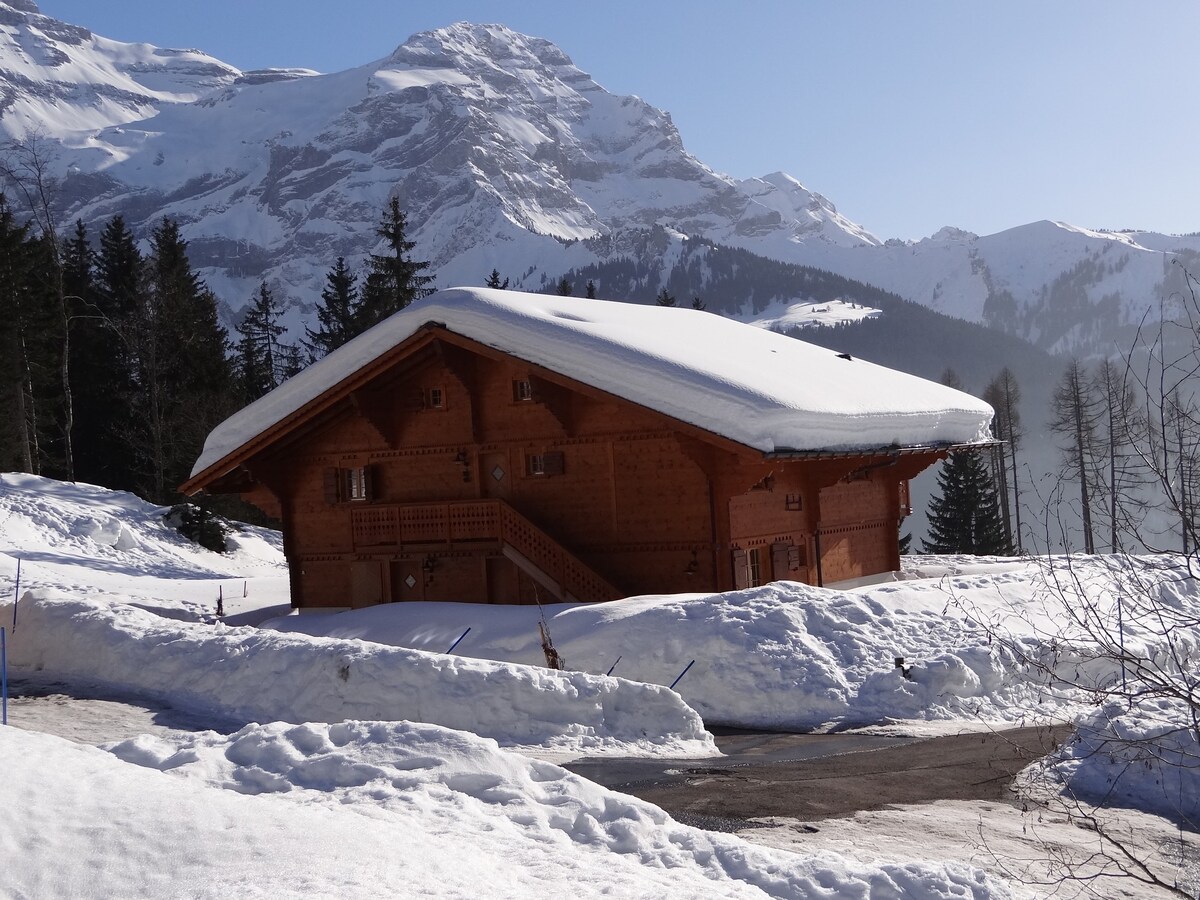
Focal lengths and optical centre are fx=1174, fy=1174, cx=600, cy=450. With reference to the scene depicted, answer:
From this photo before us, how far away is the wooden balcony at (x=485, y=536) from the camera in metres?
21.1

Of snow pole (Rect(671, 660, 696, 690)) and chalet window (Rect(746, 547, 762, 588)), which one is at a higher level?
chalet window (Rect(746, 547, 762, 588))

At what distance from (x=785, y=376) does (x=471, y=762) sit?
15132 millimetres

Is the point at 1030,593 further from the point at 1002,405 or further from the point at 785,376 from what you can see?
the point at 1002,405

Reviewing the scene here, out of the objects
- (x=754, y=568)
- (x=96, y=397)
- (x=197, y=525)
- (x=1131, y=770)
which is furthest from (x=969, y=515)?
(x=1131, y=770)

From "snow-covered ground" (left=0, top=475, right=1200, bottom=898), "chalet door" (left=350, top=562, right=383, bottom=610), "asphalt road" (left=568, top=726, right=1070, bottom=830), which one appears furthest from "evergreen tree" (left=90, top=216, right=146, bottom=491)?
"asphalt road" (left=568, top=726, right=1070, bottom=830)

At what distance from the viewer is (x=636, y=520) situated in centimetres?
2155

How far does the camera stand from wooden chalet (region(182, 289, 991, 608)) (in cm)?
2022

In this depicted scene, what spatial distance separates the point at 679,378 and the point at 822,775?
369 inches

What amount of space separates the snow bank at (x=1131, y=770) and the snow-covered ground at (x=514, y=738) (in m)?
0.03

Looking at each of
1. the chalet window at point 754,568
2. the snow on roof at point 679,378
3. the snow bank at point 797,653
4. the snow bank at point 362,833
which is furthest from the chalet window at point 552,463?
the snow bank at point 362,833

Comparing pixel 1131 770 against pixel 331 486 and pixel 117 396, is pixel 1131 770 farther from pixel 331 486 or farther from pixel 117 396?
pixel 117 396

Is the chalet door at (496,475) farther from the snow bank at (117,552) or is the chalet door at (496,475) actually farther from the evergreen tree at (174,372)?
the evergreen tree at (174,372)

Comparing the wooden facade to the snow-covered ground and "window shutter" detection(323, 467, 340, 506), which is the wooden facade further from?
the snow-covered ground

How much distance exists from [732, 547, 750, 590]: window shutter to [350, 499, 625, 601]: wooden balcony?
2.11m
